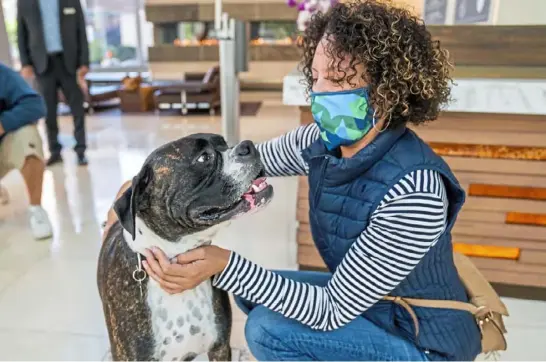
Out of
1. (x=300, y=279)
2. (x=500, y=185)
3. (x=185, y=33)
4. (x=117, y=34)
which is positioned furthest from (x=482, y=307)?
(x=117, y=34)

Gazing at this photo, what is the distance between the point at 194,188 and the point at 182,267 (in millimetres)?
206

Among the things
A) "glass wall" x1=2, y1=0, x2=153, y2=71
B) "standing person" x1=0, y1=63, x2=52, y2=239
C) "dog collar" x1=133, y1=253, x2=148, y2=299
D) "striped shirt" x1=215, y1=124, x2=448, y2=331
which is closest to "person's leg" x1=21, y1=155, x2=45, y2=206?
"standing person" x1=0, y1=63, x2=52, y2=239

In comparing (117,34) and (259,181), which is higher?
(117,34)

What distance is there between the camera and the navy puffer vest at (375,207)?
53.2 inches

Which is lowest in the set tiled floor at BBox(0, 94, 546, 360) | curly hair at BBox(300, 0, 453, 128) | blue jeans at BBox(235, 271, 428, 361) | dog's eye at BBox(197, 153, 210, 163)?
tiled floor at BBox(0, 94, 546, 360)

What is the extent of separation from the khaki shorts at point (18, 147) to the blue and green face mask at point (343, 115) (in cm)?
220

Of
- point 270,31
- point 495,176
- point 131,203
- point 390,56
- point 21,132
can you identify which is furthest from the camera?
point 270,31

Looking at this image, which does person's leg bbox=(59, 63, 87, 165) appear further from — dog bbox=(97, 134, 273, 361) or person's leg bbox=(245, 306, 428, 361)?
person's leg bbox=(245, 306, 428, 361)

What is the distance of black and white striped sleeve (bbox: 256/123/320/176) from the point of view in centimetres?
176

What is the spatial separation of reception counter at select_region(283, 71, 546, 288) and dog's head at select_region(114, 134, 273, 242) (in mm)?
963

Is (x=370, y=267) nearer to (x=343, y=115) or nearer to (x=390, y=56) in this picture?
(x=343, y=115)

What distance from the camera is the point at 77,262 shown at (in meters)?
2.78

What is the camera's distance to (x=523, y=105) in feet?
6.66

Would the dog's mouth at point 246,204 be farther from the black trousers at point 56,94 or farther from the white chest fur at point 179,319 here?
the black trousers at point 56,94
